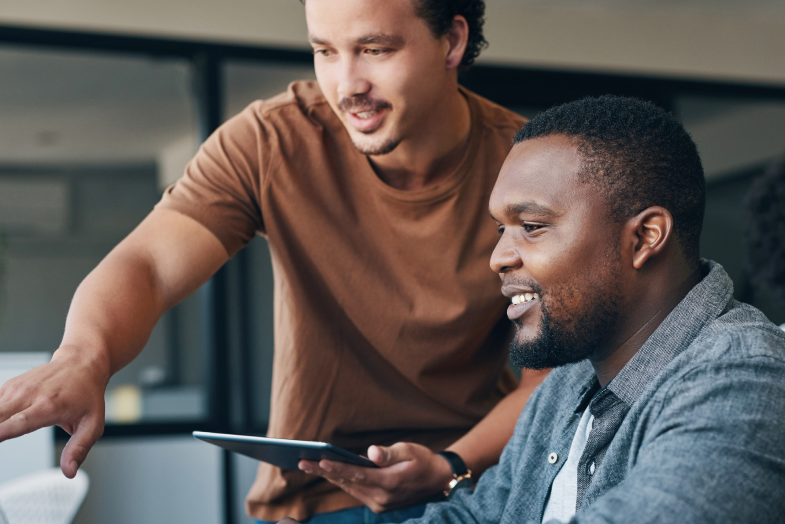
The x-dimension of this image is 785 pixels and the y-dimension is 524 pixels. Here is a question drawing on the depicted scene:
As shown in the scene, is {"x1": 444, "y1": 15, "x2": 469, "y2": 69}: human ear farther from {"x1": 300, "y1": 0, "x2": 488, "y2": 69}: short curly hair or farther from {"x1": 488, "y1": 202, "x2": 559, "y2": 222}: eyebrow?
{"x1": 488, "y1": 202, "x2": 559, "y2": 222}: eyebrow

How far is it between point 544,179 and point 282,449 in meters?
0.57

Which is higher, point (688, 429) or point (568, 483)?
point (688, 429)

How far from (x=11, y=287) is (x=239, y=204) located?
248 cm

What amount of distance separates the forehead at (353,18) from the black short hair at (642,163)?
0.49 m

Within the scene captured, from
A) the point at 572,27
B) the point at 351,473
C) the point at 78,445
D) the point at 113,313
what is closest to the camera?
the point at 78,445

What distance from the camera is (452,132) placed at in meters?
1.63

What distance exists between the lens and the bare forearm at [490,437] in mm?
1521

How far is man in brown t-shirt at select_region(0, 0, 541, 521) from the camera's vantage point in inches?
57.8

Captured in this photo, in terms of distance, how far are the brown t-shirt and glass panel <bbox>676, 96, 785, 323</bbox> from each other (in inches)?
129

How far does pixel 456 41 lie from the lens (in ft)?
5.36

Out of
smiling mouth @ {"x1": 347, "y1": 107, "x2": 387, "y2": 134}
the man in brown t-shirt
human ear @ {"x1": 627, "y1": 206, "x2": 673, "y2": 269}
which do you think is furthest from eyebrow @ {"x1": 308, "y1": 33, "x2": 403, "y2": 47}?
human ear @ {"x1": 627, "y1": 206, "x2": 673, "y2": 269}

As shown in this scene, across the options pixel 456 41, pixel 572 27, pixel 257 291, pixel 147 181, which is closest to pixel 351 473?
pixel 456 41

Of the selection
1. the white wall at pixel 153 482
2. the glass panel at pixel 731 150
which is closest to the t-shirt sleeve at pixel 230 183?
the white wall at pixel 153 482

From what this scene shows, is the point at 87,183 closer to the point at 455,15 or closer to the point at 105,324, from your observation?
the point at 455,15
